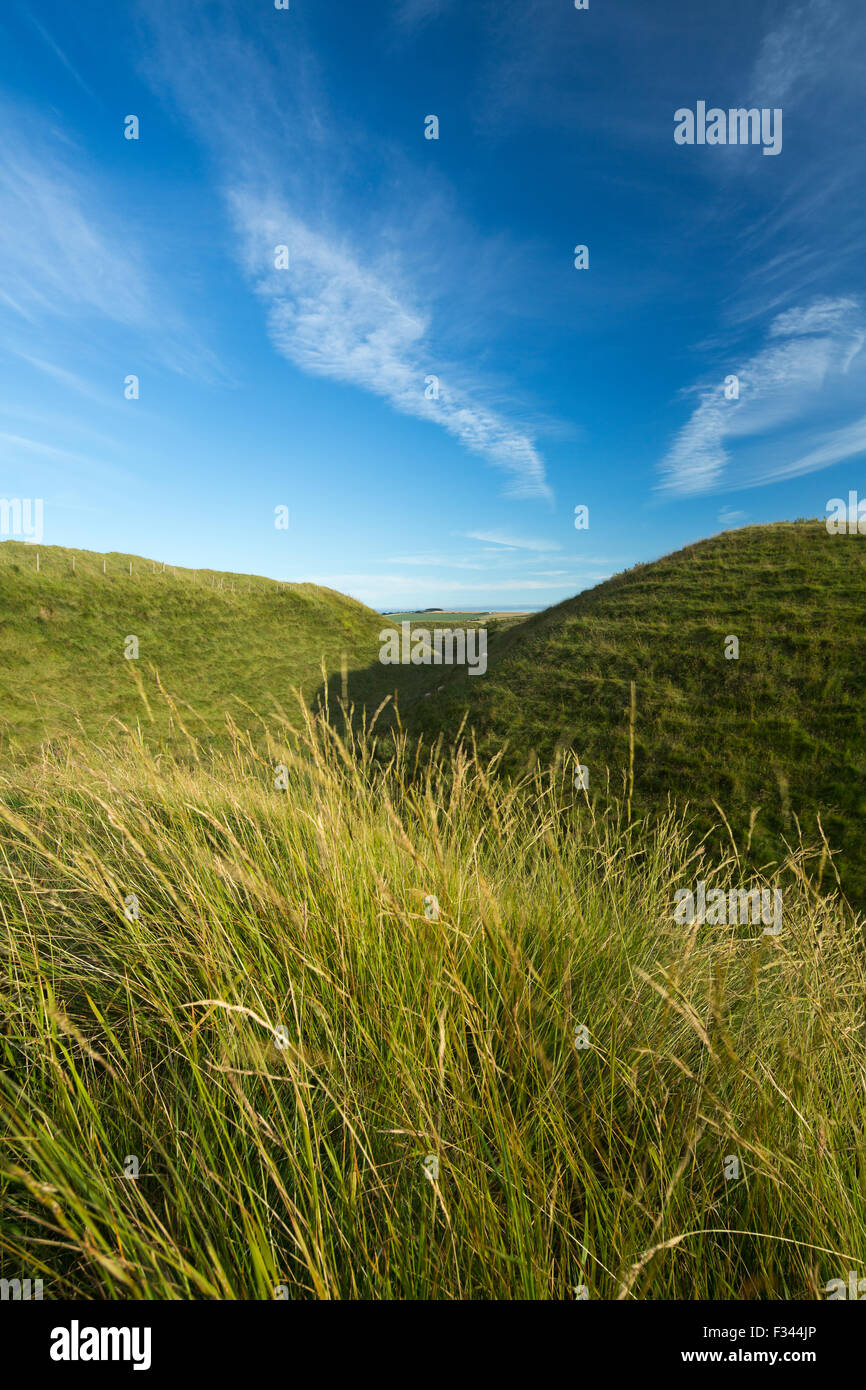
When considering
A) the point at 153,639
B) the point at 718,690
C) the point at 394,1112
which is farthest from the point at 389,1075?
the point at 153,639

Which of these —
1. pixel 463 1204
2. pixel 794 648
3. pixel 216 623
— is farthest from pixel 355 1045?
pixel 216 623

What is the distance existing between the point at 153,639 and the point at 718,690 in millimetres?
30499

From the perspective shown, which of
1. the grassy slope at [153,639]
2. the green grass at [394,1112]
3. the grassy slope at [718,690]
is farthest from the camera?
the grassy slope at [153,639]

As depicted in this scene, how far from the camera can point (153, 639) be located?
33.2 m

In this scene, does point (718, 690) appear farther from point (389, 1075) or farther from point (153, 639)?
point (153, 639)

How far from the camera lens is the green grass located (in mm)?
1585

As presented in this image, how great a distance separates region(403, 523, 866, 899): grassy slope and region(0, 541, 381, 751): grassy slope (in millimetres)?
12070

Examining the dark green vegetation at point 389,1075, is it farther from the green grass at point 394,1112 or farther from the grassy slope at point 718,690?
the grassy slope at point 718,690

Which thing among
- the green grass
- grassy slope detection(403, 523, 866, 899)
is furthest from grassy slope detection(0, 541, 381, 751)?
the green grass

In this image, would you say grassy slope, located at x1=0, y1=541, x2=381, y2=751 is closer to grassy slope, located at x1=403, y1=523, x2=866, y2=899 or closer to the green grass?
grassy slope, located at x1=403, y1=523, x2=866, y2=899

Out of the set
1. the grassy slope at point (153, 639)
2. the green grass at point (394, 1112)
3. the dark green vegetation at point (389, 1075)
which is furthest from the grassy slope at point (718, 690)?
the grassy slope at point (153, 639)

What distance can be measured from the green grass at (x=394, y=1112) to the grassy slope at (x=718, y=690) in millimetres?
6614

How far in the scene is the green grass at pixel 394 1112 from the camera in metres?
1.58

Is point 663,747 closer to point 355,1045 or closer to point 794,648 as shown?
point 794,648
